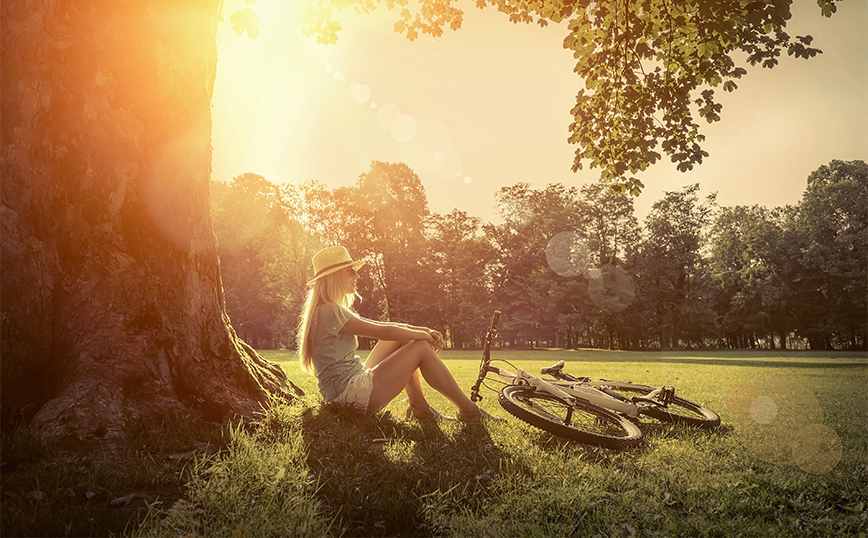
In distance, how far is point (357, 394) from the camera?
517 cm

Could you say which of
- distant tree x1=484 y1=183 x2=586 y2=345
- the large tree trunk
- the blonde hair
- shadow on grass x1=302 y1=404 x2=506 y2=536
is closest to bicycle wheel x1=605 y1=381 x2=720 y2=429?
shadow on grass x1=302 y1=404 x2=506 y2=536

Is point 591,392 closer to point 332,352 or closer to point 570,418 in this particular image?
point 570,418

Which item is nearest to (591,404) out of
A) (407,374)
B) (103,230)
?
(407,374)

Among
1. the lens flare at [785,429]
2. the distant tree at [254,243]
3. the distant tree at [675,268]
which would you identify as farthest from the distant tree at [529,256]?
the lens flare at [785,429]

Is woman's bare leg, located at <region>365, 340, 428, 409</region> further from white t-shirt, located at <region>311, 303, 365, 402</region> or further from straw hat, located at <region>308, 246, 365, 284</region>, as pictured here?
straw hat, located at <region>308, 246, 365, 284</region>

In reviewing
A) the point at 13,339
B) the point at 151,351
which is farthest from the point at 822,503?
the point at 13,339

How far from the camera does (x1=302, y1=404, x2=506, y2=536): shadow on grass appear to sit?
3.20 m

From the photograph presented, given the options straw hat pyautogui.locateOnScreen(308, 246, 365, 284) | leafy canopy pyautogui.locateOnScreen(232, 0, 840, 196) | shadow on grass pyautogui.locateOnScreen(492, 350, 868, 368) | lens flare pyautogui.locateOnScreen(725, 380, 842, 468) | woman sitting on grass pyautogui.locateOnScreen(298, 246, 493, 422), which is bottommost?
shadow on grass pyautogui.locateOnScreen(492, 350, 868, 368)

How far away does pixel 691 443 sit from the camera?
520 centimetres

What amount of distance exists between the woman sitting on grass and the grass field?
256 mm

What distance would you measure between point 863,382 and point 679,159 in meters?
8.42

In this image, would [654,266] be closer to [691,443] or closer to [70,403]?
[691,443]

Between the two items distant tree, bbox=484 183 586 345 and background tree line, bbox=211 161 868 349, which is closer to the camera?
background tree line, bbox=211 161 868 349

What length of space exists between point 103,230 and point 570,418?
200 inches
